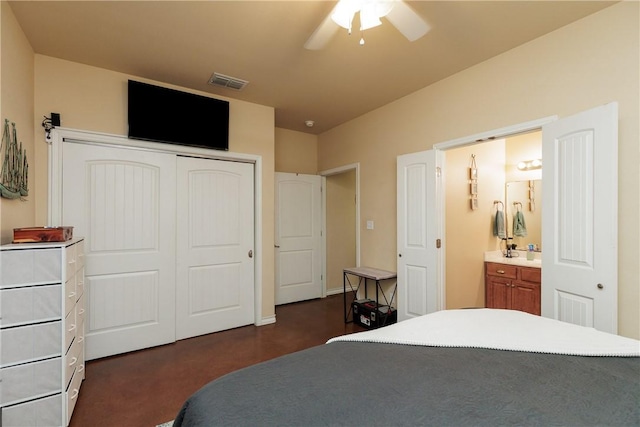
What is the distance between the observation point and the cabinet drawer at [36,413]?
64.9 inches

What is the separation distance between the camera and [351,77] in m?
2.94

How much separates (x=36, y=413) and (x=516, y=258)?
15.1 feet

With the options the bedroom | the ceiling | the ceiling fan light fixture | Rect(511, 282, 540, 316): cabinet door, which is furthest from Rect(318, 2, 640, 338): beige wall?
the ceiling fan light fixture

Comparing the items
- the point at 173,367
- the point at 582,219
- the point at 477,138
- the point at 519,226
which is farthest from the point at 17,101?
the point at 519,226

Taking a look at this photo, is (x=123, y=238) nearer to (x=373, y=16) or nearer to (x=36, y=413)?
(x=36, y=413)

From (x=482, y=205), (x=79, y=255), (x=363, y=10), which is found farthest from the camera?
(x=482, y=205)

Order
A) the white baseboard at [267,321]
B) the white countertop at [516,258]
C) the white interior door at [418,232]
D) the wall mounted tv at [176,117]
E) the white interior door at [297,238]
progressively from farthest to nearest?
1. the white interior door at [297,238]
2. the white baseboard at [267,321]
3. the white countertop at [516,258]
4. the white interior door at [418,232]
5. the wall mounted tv at [176,117]

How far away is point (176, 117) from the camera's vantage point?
3.05 metres

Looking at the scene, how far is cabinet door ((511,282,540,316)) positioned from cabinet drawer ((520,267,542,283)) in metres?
0.06

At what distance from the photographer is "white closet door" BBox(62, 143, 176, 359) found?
2.71m

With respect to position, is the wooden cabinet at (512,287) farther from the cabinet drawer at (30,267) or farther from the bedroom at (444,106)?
the cabinet drawer at (30,267)

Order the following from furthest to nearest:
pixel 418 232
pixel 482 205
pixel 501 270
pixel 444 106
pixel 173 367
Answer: pixel 482 205 → pixel 501 270 → pixel 418 232 → pixel 444 106 → pixel 173 367

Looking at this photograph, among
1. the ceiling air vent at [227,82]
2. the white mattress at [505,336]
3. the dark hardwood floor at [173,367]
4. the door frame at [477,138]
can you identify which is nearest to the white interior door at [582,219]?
the door frame at [477,138]

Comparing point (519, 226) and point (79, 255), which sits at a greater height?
point (519, 226)
